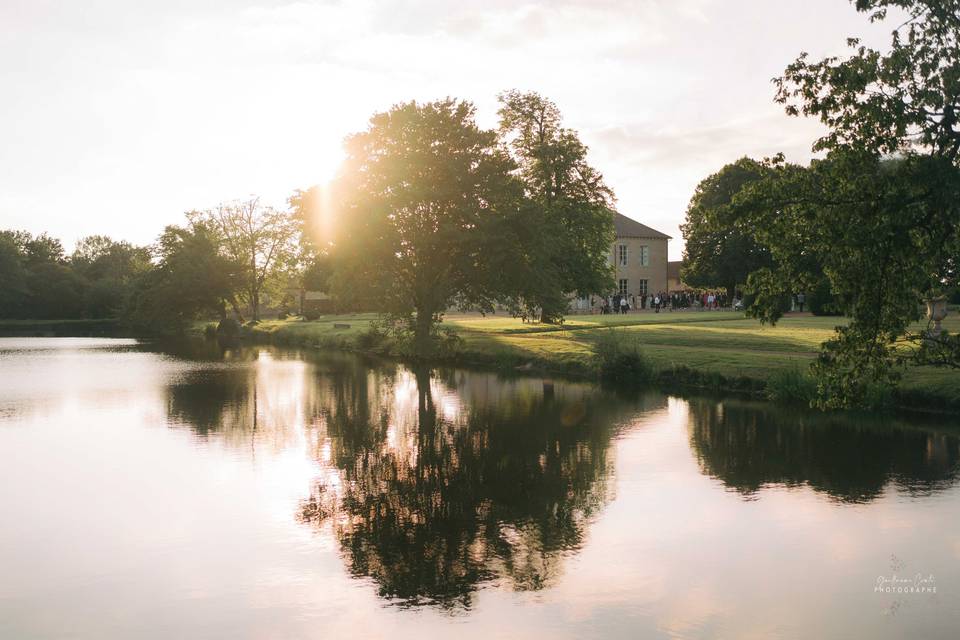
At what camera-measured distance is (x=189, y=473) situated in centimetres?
1579

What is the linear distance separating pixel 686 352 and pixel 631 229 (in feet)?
190

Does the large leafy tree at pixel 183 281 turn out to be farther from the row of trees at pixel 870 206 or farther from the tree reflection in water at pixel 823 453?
the row of trees at pixel 870 206

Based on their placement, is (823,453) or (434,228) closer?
(823,453)

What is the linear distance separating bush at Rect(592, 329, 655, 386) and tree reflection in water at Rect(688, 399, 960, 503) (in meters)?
6.94

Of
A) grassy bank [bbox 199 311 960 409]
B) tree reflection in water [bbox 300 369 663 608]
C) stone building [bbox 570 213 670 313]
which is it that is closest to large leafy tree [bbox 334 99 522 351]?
grassy bank [bbox 199 311 960 409]

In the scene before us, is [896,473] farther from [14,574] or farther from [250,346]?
[250,346]

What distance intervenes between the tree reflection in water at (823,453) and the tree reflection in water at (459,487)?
8.00 ft

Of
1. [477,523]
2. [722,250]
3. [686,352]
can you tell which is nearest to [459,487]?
[477,523]

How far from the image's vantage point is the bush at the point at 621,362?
2961cm

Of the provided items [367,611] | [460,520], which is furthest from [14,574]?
[460,520]

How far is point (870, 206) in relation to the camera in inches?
425

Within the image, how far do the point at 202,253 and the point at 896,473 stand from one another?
64362mm

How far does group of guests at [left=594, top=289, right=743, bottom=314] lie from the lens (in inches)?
2921

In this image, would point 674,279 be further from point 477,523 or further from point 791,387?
point 477,523
